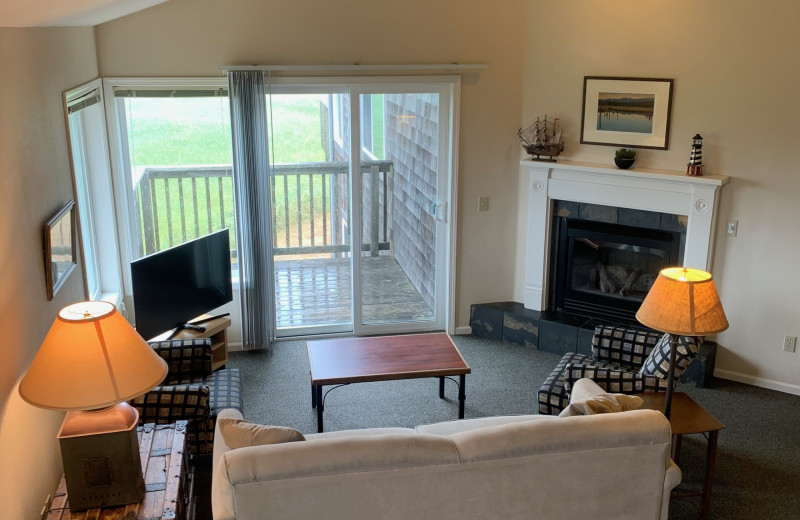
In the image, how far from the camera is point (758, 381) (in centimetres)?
538

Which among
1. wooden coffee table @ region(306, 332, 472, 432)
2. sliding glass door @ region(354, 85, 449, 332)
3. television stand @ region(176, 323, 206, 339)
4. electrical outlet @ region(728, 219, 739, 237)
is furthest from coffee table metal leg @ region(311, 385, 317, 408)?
electrical outlet @ region(728, 219, 739, 237)

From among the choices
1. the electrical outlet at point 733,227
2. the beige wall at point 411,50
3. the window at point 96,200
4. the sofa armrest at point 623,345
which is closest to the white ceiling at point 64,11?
the beige wall at point 411,50

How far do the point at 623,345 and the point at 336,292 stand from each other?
248cm

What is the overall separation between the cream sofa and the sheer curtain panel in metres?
2.57

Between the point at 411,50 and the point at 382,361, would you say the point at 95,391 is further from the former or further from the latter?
the point at 411,50

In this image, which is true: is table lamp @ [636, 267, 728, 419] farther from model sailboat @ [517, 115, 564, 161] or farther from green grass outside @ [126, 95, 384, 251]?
green grass outside @ [126, 95, 384, 251]

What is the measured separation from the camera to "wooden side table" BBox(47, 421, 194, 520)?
2.99m

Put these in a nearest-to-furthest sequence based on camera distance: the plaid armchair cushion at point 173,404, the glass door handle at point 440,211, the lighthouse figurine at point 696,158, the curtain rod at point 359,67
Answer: the plaid armchair cushion at point 173,404 < the lighthouse figurine at point 696,158 < the curtain rod at point 359,67 < the glass door handle at point 440,211

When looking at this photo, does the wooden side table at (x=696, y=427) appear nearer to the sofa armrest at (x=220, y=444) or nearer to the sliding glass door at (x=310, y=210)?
the sofa armrest at (x=220, y=444)

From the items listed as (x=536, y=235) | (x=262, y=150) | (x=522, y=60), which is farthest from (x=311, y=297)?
(x=522, y=60)

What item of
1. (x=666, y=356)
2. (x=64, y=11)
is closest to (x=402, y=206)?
(x=666, y=356)

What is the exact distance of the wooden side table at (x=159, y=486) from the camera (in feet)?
9.81

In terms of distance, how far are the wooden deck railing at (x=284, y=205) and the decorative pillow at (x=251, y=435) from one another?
9.85 ft

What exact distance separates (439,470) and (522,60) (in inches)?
150
